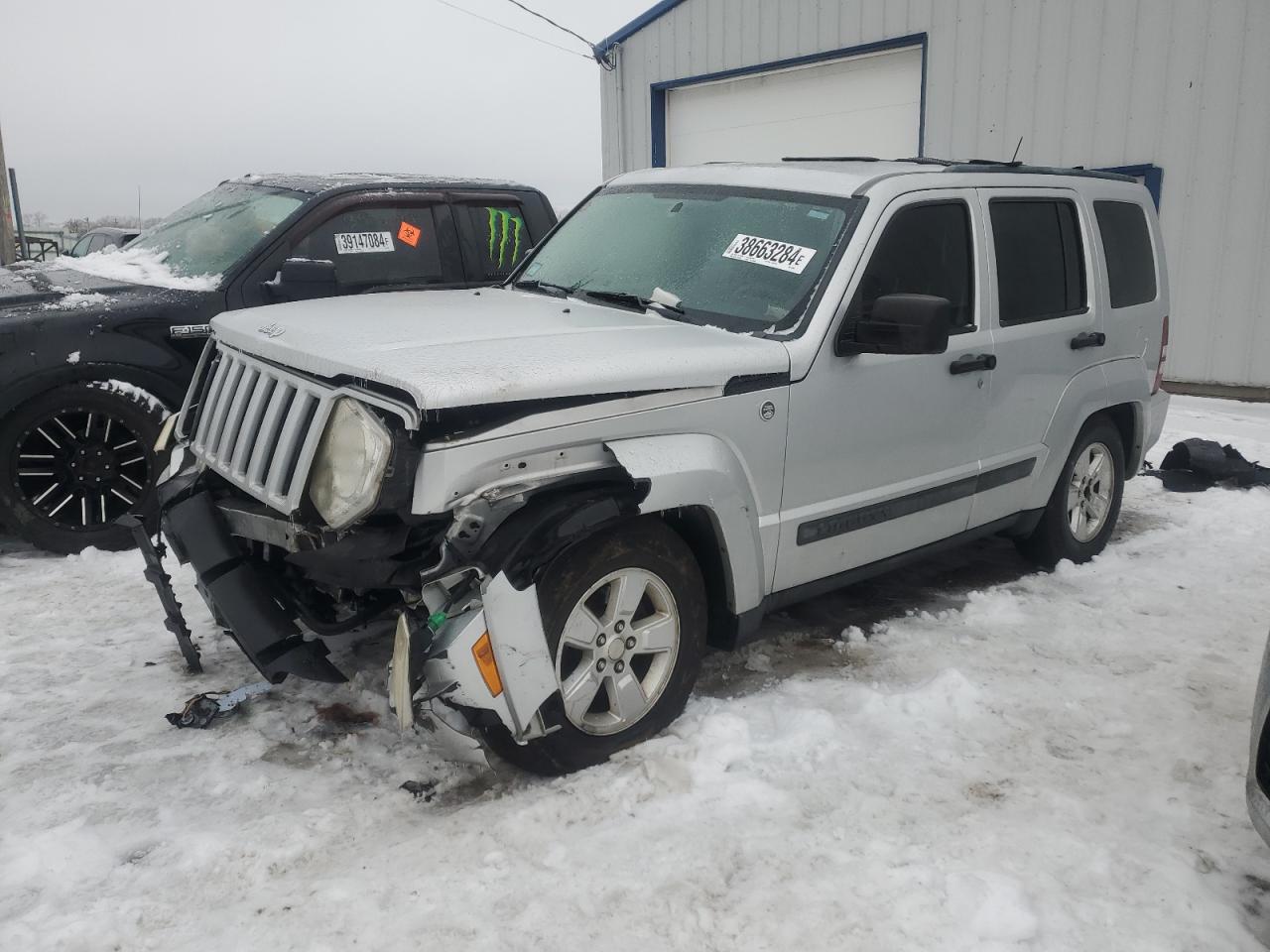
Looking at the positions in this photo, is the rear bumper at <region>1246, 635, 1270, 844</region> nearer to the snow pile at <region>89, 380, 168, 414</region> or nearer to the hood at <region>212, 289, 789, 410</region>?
the hood at <region>212, 289, 789, 410</region>

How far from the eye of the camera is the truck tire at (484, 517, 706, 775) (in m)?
2.98

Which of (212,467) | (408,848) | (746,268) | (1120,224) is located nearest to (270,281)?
(212,467)

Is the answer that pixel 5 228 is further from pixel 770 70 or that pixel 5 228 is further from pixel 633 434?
pixel 633 434

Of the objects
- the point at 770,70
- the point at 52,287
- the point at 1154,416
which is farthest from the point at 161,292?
the point at 770,70

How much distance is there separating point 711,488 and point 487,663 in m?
0.89

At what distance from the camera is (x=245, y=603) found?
3133mm

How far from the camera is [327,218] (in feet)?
18.9

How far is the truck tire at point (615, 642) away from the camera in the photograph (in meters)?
2.98

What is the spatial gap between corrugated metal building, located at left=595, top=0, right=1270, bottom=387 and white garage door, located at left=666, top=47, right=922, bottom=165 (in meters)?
0.02

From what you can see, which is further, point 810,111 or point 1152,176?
point 810,111

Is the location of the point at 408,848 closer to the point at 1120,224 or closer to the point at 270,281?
the point at 270,281

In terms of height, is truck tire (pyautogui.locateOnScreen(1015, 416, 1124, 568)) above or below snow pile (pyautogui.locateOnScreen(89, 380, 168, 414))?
below

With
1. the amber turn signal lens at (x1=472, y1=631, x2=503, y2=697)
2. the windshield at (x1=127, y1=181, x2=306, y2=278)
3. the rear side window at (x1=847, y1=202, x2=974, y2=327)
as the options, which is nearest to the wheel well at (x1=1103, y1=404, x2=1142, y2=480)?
the rear side window at (x1=847, y1=202, x2=974, y2=327)

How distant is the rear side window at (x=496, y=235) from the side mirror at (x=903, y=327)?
9.94 feet
